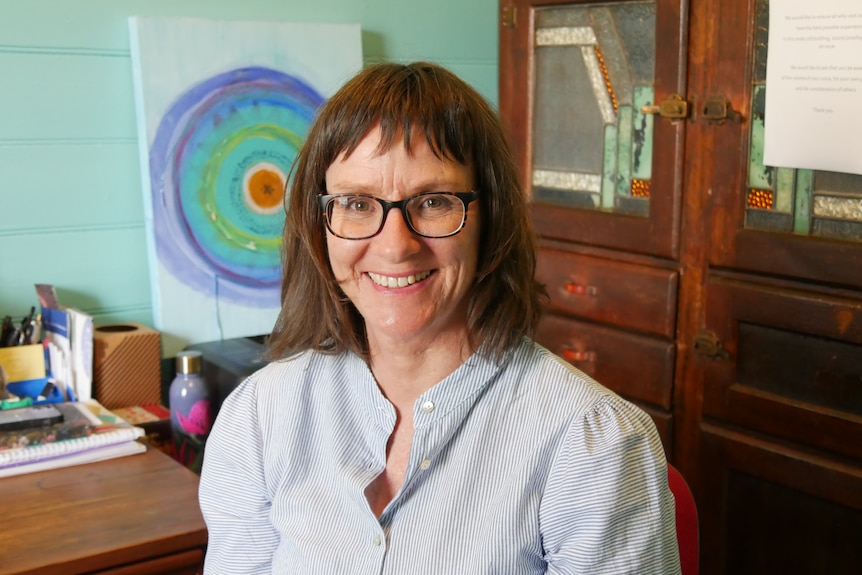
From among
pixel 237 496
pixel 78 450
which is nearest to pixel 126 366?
pixel 78 450

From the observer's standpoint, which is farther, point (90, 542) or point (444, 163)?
point (90, 542)

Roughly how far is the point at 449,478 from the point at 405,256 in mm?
276

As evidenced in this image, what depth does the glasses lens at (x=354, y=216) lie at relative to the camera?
1269mm

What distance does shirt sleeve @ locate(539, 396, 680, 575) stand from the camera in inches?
44.6

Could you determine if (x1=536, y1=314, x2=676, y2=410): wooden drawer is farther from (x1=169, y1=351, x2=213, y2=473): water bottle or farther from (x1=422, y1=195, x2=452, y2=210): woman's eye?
(x1=422, y1=195, x2=452, y2=210): woman's eye

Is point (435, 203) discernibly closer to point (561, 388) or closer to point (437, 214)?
point (437, 214)

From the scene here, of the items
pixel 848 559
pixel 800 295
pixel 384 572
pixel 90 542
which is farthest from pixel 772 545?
pixel 90 542

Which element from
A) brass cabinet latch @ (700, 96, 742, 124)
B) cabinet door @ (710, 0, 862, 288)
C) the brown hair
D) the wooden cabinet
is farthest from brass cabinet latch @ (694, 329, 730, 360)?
the brown hair

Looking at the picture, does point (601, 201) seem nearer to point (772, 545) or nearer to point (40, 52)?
point (772, 545)

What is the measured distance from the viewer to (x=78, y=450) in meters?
1.77

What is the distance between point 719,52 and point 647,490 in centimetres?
114

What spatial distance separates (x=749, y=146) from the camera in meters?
1.98

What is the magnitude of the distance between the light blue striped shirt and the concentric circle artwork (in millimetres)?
899

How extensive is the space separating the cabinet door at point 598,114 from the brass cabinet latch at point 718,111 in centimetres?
7
